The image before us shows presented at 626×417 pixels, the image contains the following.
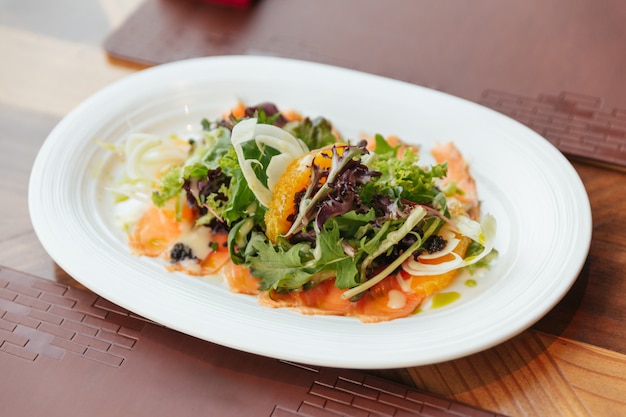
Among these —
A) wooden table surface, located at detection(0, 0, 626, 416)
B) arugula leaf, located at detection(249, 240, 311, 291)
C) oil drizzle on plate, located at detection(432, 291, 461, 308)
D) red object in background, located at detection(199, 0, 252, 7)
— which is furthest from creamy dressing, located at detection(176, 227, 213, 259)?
red object in background, located at detection(199, 0, 252, 7)

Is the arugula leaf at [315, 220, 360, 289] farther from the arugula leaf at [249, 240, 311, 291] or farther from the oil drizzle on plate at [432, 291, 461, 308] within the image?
the oil drizzle on plate at [432, 291, 461, 308]

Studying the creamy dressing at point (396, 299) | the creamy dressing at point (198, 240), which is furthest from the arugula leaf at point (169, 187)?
the creamy dressing at point (396, 299)

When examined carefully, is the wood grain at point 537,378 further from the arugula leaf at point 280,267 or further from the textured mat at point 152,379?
the arugula leaf at point 280,267

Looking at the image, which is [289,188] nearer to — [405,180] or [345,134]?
[405,180]

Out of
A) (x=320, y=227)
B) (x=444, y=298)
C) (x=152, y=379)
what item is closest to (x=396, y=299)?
(x=444, y=298)

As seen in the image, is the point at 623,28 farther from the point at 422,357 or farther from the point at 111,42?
the point at 111,42

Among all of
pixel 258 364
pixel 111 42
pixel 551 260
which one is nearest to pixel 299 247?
pixel 258 364
